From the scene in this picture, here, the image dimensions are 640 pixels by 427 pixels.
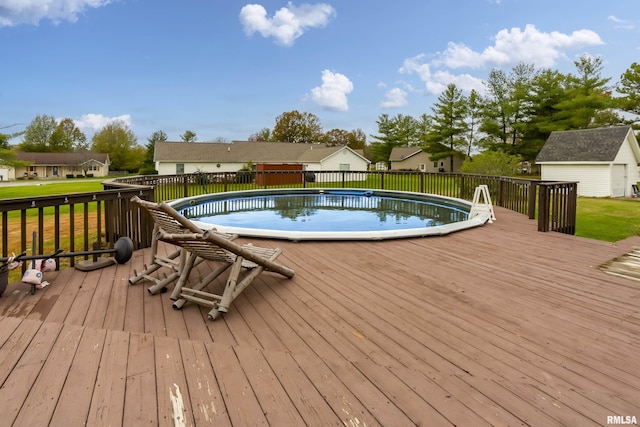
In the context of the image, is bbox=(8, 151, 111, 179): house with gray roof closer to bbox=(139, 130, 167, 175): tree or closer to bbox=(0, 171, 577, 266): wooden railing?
bbox=(139, 130, 167, 175): tree

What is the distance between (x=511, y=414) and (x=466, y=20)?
58.0 feet

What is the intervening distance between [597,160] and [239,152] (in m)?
25.5

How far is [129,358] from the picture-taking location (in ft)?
5.97

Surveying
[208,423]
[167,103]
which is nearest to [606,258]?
[208,423]

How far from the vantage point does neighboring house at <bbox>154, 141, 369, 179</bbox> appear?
29.5 m

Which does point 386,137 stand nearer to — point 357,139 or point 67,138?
point 357,139

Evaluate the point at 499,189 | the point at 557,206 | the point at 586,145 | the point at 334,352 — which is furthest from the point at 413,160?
the point at 334,352

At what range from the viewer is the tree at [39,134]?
55.8 metres

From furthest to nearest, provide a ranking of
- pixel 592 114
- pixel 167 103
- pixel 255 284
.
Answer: pixel 167 103 → pixel 592 114 → pixel 255 284

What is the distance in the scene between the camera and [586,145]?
67.2ft

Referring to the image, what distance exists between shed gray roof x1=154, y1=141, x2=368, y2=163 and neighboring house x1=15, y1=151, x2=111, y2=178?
2667 centimetres

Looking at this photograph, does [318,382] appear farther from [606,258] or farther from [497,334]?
[606,258]

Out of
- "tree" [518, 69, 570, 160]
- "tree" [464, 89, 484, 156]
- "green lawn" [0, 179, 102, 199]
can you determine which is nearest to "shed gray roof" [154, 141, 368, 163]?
"green lawn" [0, 179, 102, 199]

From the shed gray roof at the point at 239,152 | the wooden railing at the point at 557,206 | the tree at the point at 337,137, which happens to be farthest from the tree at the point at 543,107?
the tree at the point at 337,137
